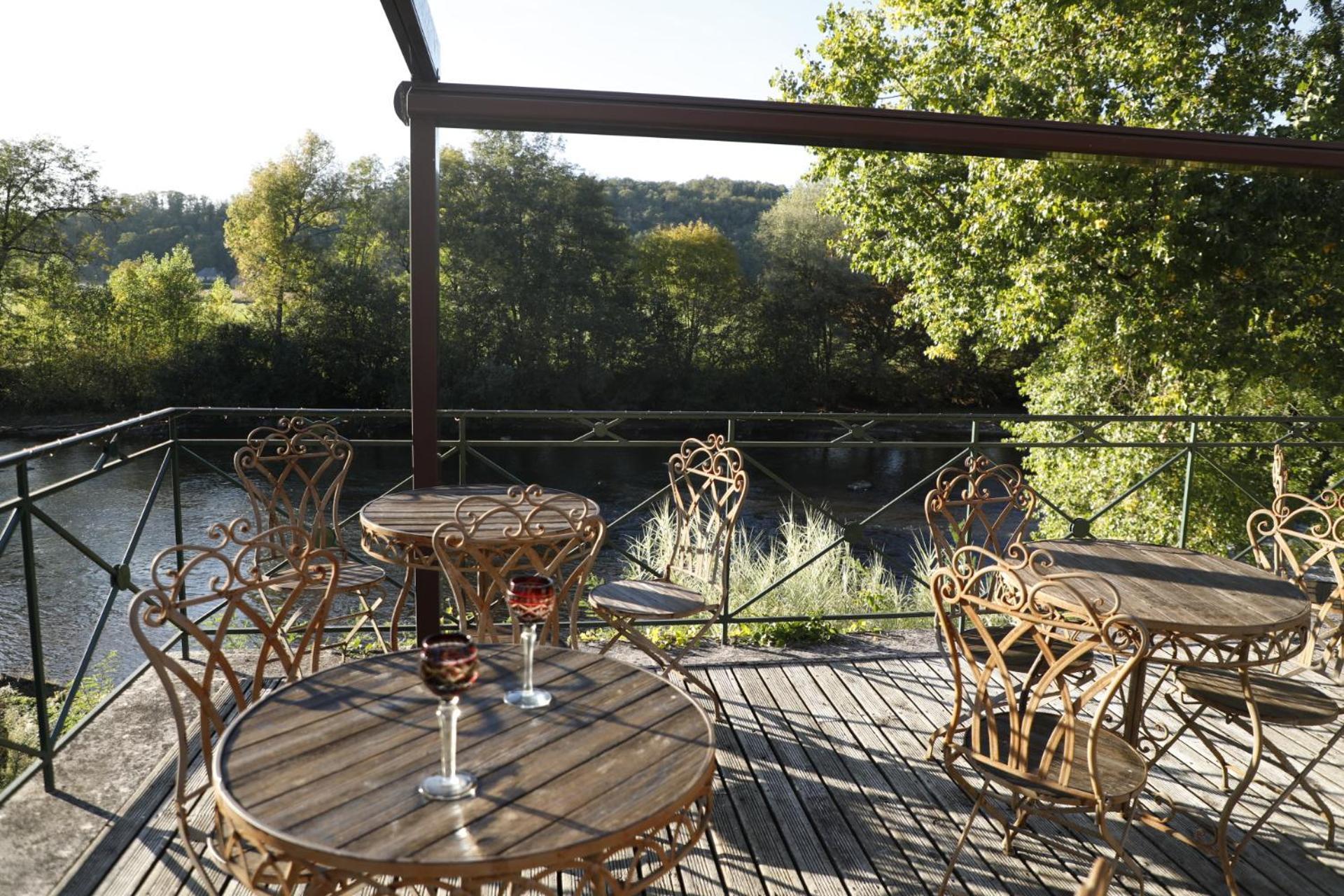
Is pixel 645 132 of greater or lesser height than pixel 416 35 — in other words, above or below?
below

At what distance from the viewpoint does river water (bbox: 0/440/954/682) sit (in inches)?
310

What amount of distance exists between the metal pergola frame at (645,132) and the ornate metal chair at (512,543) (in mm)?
430

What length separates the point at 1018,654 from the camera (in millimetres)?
2590

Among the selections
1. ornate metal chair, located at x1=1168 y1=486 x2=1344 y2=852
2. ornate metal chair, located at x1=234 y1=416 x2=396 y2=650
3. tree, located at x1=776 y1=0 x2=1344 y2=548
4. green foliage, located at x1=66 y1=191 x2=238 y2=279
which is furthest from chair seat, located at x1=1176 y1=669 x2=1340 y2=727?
green foliage, located at x1=66 y1=191 x2=238 y2=279

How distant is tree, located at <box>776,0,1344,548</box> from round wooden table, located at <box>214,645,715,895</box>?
761cm

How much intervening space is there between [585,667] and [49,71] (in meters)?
24.6

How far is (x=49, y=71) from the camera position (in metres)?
19.7

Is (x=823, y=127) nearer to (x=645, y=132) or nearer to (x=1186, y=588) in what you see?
(x=645, y=132)

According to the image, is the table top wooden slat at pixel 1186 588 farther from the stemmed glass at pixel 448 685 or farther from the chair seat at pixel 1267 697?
the stemmed glass at pixel 448 685

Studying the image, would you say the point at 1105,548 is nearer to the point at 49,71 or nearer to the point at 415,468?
the point at 415,468

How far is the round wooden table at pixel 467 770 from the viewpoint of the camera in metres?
1.14

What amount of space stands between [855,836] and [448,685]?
1454 millimetres

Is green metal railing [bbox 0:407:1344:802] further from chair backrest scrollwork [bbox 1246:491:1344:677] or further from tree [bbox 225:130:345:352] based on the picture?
tree [bbox 225:130:345:352]

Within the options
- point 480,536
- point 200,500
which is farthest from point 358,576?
point 200,500
